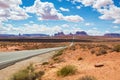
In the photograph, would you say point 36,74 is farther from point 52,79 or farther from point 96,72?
point 96,72

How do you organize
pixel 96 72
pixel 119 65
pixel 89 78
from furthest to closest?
pixel 119 65 → pixel 96 72 → pixel 89 78

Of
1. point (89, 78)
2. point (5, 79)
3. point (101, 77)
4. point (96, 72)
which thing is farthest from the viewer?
point (5, 79)

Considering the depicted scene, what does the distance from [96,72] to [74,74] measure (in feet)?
4.14

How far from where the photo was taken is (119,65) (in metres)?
15.0

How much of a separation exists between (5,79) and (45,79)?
3.51m

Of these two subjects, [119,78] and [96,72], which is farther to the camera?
[96,72]

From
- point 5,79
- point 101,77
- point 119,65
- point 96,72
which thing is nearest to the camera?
point 101,77

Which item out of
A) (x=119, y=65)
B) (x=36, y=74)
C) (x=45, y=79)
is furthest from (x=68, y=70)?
(x=119, y=65)

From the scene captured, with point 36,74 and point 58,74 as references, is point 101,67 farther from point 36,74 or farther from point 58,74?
point 36,74

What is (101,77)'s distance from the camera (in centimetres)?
1228

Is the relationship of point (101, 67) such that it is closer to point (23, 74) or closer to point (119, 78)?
point (119, 78)

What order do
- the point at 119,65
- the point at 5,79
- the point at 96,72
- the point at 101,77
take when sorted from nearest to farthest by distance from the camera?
the point at 101,77, the point at 96,72, the point at 119,65, the point at 5,79

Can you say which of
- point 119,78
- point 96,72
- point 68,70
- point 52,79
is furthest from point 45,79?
point 119,78

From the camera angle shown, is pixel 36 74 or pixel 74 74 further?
pixel 36 74
